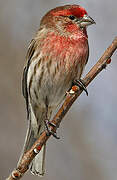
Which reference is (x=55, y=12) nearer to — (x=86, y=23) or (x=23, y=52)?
(x=86, y=23)

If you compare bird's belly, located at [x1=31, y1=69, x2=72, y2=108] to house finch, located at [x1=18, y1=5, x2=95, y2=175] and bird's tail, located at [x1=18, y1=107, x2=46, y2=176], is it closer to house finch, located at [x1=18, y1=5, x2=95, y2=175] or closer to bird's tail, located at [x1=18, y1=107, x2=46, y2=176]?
house finch, located at [x1=18, y1=5, x2=95, y2=175]

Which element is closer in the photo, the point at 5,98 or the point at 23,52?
the point at 5,98

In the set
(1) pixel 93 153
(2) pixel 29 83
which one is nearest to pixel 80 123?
(1) pixel 93 153

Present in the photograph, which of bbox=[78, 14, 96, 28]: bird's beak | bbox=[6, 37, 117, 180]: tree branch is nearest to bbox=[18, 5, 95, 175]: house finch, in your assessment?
bbox=[78, 14, 96, 28]: bird's beak

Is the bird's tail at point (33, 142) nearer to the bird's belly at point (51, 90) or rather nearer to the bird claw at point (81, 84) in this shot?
the bird's belly at point (51, 90)

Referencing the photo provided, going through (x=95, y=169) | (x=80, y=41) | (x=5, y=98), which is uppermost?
(x=80, y=41)

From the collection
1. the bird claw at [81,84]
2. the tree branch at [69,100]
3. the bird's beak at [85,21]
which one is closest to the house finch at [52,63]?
the bird's beak at [85,21]

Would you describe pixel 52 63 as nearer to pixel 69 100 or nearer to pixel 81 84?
pixel 81 84
